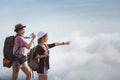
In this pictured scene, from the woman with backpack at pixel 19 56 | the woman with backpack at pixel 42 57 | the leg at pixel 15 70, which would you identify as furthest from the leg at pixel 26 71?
the woman with backpack at pixel 42 57

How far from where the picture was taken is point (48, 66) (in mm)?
12914

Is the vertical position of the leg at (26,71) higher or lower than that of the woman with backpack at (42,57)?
lower

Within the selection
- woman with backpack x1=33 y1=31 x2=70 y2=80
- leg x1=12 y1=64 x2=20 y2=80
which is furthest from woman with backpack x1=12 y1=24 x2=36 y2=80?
woman with backpack x1=33 y1=31 x2=70 y2=80

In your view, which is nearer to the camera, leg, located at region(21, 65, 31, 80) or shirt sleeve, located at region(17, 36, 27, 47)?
shirt sleeve, located at region(17, 36, 27, 47)

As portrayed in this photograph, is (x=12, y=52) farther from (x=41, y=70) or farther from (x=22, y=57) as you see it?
(x=41, y=70)

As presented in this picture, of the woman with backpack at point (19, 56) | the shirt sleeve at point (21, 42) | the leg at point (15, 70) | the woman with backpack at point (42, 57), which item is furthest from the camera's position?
the leg at point (15, 70)

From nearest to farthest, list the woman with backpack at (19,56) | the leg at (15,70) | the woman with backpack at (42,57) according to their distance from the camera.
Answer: the woman with backpack at (42,57) → the woman with backpack at (19,56) → the leg at (15,70)

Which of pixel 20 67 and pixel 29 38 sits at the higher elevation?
pixel 29 38

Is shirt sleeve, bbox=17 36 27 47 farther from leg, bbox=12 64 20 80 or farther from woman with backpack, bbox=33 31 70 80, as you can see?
leg, bbox=12 64 20 80

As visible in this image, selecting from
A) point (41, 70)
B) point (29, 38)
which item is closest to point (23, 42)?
point (29, 38)

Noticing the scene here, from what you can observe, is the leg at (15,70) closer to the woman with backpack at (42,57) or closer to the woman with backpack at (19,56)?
the woman with backpack at (19,56)

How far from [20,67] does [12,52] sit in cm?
51

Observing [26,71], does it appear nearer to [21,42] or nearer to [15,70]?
[15,70]

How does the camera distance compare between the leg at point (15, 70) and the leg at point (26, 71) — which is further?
the leg at point (15, 70)
